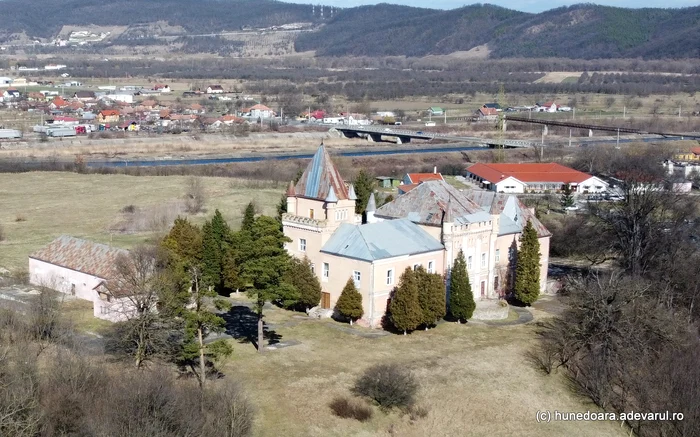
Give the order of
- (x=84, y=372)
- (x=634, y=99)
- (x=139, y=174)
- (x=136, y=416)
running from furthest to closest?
(x=634, y=99) < (x=139, y=174) < (x=84, y=372) < (x=136, y=416)

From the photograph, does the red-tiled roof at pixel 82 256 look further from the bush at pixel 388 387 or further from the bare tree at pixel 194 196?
the bare tree at pixel 194 196

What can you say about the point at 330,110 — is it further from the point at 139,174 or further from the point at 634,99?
the point at 139,174

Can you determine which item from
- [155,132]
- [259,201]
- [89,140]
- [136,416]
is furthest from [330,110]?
[136,416]

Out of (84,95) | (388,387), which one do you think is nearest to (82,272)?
(388,387)

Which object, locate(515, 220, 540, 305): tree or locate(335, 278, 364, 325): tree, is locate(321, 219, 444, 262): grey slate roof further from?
locate(515, 220, 540, 305): tree

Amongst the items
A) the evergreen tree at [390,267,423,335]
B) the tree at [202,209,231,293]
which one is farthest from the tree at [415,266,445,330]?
the tree at [202,209,231,293]
